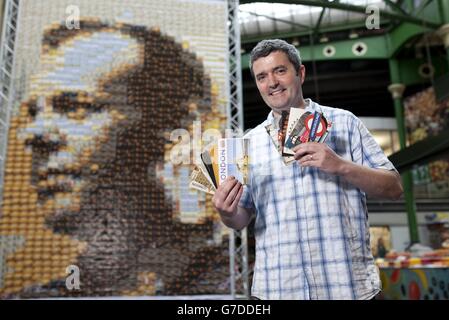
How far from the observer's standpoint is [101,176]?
516 cm

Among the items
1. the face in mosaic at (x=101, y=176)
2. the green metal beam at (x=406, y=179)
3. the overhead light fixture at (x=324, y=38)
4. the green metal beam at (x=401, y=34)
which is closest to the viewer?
the face in mosaic at (x=101, y=176)

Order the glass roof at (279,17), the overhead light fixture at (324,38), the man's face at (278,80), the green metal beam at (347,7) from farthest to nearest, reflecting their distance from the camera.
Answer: the overhead light fixture at (324,38)
the glass roof at (279,17)
the green metal beam at (347,7)
the man's face at (278,80)

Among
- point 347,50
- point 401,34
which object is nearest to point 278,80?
point 347,50

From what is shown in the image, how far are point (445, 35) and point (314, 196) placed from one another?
24.5 ft

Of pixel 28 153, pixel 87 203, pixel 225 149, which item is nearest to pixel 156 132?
pixel 87 203

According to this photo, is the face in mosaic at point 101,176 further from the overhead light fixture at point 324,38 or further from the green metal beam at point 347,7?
the overhead light fixture at point 324,38

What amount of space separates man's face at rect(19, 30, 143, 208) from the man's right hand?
4.14 m

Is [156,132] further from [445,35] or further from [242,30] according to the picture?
[445,35]

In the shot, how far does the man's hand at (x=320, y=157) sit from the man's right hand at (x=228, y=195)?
8.8 inches

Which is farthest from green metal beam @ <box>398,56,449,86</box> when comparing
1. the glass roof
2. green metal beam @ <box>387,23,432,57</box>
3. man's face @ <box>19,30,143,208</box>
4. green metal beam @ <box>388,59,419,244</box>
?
man's face @ <box>19,30,143,208</box>

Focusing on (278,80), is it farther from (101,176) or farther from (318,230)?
(101,176)

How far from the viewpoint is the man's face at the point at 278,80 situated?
1472 mm

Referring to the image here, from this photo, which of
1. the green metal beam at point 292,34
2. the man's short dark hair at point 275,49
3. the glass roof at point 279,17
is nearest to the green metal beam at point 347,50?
the green metal beam at point 292,34

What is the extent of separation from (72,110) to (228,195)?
4390 millimetres
